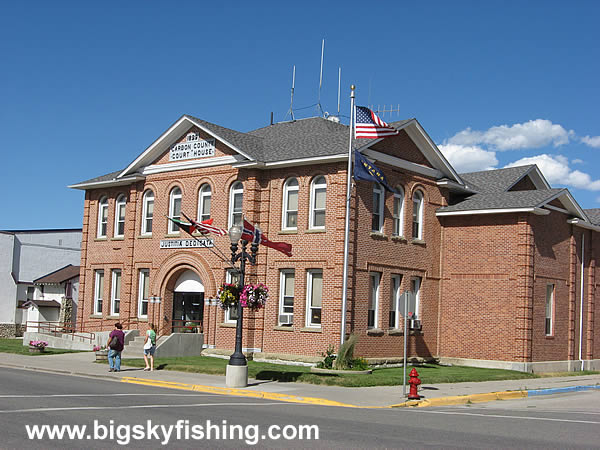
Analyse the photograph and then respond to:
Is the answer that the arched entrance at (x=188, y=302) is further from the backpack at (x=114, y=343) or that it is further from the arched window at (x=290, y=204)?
the backpack at (x=114, y=343)

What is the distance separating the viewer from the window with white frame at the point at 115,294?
35.1 meters

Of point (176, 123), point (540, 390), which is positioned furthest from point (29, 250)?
point (540, 390)

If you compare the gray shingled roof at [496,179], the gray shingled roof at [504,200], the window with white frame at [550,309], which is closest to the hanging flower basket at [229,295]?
the gray shingled roof at [504,200]

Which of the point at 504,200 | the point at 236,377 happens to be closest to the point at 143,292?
the point at 236,377

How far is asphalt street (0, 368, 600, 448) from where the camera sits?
11.2 metres

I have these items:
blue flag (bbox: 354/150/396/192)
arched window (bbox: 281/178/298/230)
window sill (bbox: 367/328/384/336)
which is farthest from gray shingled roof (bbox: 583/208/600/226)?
arched window (bbox: 281/178/298/230)

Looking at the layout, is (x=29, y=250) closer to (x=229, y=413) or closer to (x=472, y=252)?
(x=472, y=252)

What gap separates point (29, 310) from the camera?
44.3 metres

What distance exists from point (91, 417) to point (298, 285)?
1565 centimetres

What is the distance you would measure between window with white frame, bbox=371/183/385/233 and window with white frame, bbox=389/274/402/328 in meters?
2.16

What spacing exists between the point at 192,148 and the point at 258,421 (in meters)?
20.2

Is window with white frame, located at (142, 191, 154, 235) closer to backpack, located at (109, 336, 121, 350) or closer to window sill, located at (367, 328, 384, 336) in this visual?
backpack, located at (109, 336, 121, 350)

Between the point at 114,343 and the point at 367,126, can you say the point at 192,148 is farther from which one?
the point at 114,343

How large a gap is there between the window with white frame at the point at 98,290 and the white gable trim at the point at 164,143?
5.25 m
